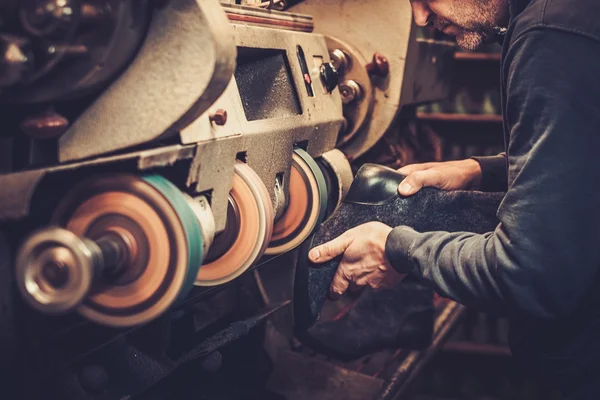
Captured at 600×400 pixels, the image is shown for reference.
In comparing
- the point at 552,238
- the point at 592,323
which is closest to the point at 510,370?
the point at 592,323

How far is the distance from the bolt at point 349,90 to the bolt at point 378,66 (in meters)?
0.09

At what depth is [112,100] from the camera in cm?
143

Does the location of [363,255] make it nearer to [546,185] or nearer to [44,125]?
[546,185]

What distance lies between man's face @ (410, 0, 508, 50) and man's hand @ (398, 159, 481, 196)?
0.37m

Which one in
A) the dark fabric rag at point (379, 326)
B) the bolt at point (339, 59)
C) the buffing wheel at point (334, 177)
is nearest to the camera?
the buffing wheel at point (334, 177)

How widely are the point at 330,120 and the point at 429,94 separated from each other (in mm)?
1080

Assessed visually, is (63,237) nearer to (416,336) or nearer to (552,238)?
(552,238)

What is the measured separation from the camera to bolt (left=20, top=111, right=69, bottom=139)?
4.48ft

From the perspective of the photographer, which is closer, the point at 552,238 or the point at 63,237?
the point at 63,237

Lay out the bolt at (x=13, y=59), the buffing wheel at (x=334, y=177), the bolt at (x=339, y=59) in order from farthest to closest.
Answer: the bolt at (x=339, y=59) → the buffing wheel at (x=334, y=177) → the bolt at (x=13, y=59)

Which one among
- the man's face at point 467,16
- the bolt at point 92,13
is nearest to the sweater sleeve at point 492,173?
the man's face at point 467,16

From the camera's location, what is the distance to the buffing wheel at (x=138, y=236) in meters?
1.40

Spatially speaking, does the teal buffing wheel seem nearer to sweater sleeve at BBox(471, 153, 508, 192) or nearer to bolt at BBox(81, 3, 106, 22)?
bolt at BBox(81, 3, 106, 22)

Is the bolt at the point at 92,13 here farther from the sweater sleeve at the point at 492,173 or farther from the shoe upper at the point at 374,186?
the sweater sleeve at the point at 492,173
